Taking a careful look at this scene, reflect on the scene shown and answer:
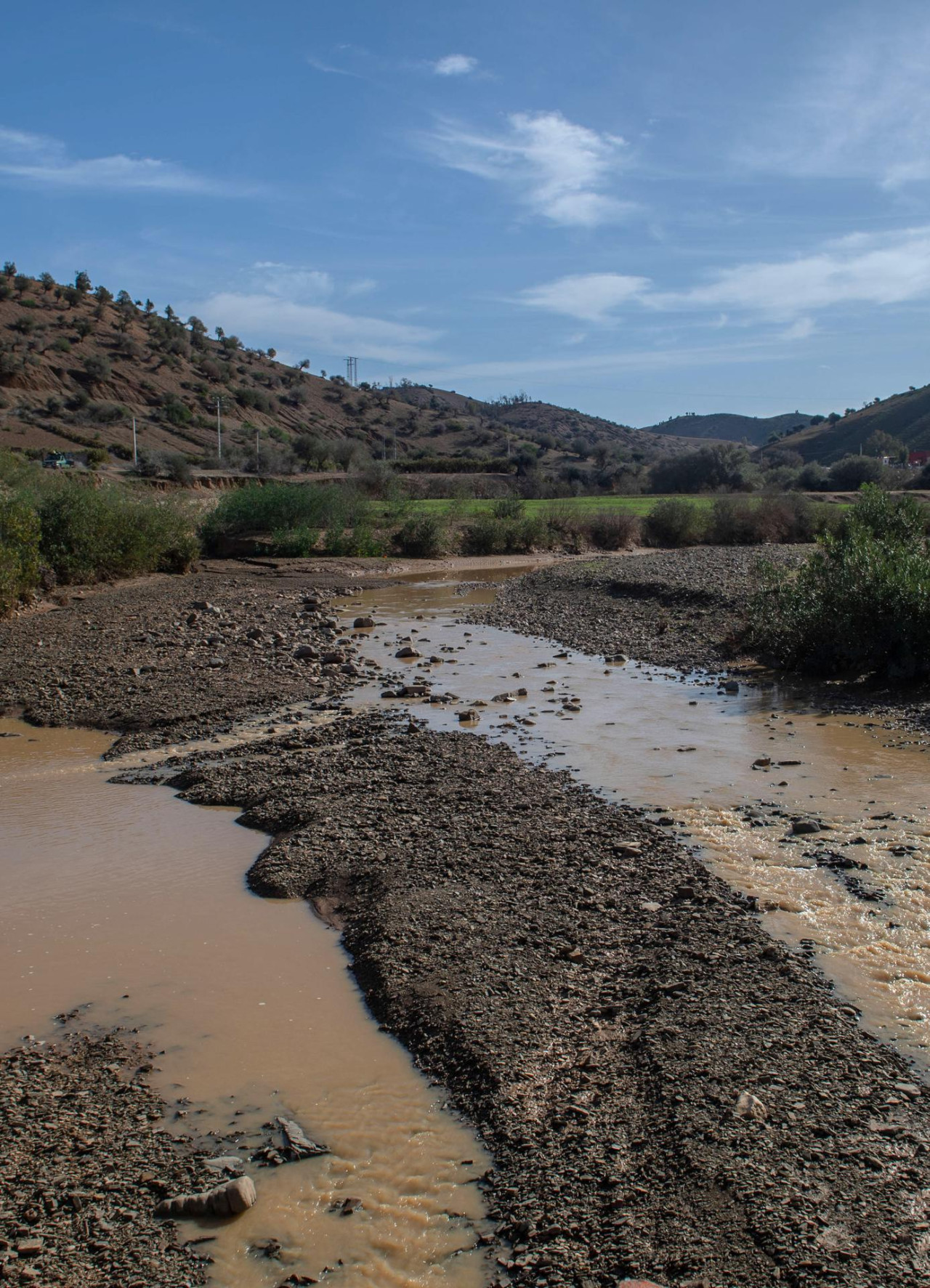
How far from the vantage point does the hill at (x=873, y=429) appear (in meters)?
85.3

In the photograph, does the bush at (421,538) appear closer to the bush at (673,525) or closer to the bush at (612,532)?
the bush at (612,532)

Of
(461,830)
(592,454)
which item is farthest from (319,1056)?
(592,454)

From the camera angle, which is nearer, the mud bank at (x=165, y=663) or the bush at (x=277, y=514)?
the mud bank at (x=165, y=663)

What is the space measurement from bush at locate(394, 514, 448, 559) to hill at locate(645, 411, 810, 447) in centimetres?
12406

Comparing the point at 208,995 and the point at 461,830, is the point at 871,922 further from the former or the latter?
the point at 208,995

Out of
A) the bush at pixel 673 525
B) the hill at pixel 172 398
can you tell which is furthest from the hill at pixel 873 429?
the bush at pixel 673 525

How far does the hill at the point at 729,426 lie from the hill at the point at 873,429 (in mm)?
54014

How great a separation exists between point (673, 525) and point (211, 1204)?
1476 inches

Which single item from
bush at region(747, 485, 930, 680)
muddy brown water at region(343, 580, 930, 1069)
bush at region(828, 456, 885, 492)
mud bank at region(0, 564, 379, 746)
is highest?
bush at region(828, 456, 885, 492)

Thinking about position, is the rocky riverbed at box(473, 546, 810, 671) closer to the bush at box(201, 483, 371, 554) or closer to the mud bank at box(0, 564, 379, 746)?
the mud bank at box(0, 564, 379, 746)

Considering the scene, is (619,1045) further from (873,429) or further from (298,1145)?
(873,429)

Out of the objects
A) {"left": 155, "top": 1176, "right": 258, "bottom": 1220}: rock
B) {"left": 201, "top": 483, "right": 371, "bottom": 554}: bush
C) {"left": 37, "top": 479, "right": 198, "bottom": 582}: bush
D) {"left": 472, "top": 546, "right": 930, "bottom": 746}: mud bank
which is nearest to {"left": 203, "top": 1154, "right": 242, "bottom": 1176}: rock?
{"left": 155, "top": 1176, "right": 258, "bottom": 1220}: rock

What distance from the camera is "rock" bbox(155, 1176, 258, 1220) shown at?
3.57m

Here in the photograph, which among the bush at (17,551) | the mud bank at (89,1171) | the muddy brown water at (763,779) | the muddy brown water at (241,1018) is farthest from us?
the bush at (17,551)
